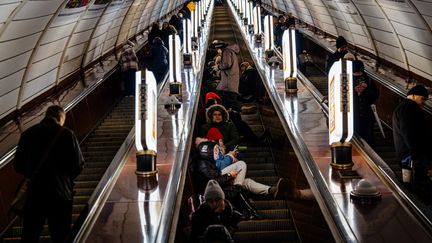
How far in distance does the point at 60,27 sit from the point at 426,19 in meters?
6.51

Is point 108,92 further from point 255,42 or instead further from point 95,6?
point 255,42

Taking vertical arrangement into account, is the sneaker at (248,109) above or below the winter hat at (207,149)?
below

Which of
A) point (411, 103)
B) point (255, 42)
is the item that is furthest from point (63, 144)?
point (255, 42)

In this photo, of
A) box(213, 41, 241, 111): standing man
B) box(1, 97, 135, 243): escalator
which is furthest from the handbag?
box(213, 41, 241, 111): standing man

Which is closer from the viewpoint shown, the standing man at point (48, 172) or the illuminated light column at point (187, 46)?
the standing man at point (48, 172)

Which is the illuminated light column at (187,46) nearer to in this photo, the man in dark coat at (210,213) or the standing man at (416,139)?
the standing man at (416,139)

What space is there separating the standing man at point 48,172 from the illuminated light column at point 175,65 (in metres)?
5.02

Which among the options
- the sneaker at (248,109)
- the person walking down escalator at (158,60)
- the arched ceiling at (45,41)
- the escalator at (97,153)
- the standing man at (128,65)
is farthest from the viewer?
the person walking down escalator at (158,60)

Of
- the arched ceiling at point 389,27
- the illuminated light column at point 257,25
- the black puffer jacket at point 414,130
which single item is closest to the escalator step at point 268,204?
the black puffer jacket at point 414,130

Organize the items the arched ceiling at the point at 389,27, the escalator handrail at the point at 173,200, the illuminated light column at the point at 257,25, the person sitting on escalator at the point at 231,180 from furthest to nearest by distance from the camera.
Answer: the illuminated light column at the point at 257,25
the arched ceiling at the point at 389,27
the person sitting on escalator at the point at 231,180
the escalator handrail at the point at 173,200

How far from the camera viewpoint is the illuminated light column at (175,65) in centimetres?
1016

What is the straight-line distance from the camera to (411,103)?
5.76 metres

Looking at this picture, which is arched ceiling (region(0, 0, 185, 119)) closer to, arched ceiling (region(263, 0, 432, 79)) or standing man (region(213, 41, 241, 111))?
standing man (region(213, 41, 241, 111))

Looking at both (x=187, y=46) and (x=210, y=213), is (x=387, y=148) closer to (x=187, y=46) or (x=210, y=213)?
(x=210, y=213)
